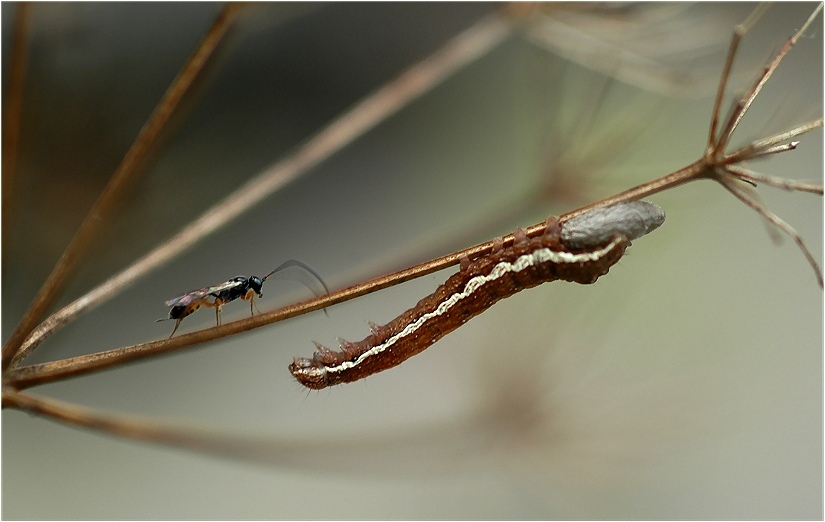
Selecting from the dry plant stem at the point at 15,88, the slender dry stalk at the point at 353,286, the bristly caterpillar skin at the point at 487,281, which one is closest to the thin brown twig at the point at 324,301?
the slender dry stalk at the point at 353,286

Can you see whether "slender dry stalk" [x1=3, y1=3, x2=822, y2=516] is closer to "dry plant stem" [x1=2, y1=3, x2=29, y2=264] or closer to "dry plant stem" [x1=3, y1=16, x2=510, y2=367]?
"dry plant stem" [x1=3, y1=16, x2=510, y2=367]

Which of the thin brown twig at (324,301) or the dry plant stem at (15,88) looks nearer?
the thin brown twig at (324,301)

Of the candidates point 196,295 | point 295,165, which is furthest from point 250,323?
point 295,165

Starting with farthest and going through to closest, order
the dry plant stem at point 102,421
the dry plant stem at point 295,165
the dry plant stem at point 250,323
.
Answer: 1. the dry plant stem at point 295,165
2. the dry plant stem at point 102,421
3. the dry plant stem at point 250,323

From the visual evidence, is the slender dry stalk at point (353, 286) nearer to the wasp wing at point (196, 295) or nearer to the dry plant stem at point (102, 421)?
the dry plant stem at point (102, 421)

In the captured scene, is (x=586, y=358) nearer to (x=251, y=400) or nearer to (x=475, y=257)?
(x=475, y=257)

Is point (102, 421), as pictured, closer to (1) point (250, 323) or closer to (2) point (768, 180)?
(1) point (250, 323)
